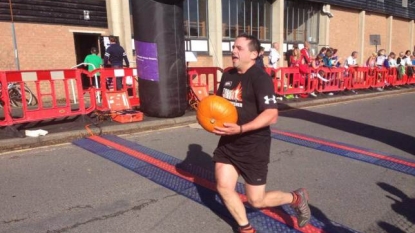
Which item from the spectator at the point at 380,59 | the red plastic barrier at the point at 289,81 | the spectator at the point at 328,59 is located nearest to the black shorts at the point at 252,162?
the red plastic barrier at the point at 289,81

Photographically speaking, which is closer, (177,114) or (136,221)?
(136,221)

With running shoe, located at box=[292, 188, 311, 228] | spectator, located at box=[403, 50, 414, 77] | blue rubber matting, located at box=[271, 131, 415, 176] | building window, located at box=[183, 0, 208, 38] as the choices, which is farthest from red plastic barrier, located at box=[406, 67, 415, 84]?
running shoe, located at box=[292, 188, 311, 228]

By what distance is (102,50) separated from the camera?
1340 centimetres

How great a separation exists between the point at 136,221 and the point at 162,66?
4.89m

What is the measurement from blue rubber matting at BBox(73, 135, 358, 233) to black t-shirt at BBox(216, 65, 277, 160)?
90 cm

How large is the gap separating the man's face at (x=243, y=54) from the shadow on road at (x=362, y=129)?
443 centimetres

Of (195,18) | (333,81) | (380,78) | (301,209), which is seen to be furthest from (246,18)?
(301,209)

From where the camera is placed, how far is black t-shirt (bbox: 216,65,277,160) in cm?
281

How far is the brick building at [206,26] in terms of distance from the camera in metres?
11.6

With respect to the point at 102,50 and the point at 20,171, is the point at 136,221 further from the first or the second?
the point at 102,50

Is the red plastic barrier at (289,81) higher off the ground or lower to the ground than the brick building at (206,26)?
lower

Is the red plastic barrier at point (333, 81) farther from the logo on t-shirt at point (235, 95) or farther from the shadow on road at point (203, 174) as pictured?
the logo on t-shirt at point (235, 95)

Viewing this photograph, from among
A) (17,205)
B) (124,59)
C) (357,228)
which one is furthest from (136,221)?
(124,59)

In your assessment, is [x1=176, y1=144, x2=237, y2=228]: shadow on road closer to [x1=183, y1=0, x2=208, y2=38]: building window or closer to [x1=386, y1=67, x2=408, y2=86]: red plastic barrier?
[x1=183, y1=0, x2=208, y2=38]: building window
